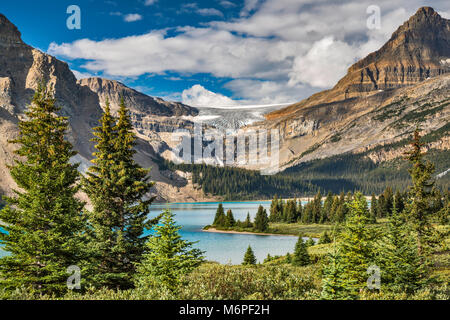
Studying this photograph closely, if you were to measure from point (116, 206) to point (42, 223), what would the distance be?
20.7 feet

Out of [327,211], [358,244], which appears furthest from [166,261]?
[327,211]

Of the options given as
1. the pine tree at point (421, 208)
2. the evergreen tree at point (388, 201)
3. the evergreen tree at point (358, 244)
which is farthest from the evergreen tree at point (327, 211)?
the evergreen tree at point (358, 244)

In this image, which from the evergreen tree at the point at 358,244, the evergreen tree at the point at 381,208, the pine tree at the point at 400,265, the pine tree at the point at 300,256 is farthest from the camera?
the evergreen tree at the point at 381,208

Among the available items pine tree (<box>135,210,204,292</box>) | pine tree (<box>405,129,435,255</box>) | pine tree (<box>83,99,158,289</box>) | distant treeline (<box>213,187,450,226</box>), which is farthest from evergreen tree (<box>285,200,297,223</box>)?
pine tree (<box>135,210,204,292</box>)

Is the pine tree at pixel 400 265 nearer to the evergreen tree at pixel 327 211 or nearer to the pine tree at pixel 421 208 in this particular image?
the pine tree at pixel 421 208

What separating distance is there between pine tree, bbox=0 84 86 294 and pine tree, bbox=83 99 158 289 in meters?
2.77

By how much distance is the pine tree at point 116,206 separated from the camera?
2242cm

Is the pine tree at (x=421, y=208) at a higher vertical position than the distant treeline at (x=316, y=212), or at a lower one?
higher

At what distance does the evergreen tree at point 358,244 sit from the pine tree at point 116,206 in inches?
535

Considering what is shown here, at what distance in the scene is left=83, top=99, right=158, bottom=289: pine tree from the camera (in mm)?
22425

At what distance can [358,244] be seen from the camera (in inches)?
850

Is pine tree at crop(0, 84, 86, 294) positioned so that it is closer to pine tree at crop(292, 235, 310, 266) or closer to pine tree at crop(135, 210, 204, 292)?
pine tree at crop(135, 210, 204, 292)
